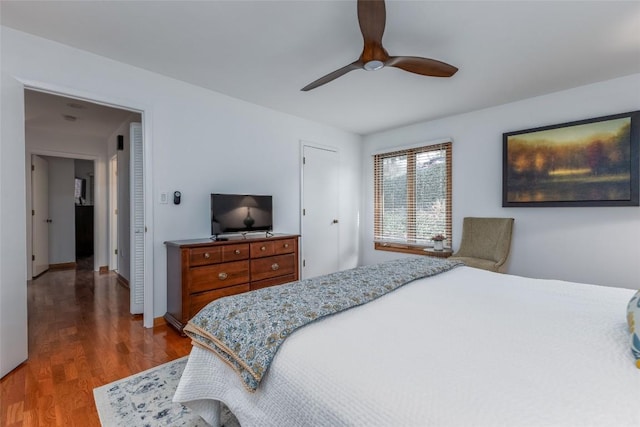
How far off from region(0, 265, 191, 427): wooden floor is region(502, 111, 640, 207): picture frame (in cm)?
383

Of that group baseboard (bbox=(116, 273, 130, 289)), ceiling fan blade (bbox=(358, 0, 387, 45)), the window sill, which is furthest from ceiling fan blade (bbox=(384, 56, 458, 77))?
baseboard (bbox=(116, 273, 130, 289))

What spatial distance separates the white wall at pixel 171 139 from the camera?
2027 millimetres

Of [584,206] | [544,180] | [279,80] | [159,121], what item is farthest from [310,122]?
[584,206]

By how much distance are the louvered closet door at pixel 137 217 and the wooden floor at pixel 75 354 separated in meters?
0.20

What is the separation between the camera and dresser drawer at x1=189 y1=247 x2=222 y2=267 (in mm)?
2564

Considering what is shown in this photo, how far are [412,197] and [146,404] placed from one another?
385 cm

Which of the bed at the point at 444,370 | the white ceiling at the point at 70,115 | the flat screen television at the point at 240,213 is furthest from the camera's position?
the white ceiling at the point at 70,115

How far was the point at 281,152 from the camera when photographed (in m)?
3.87

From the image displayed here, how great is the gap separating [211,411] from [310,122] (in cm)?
368

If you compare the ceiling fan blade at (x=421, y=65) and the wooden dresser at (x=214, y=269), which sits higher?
the ceiling fan blade at (x=421, y=65)

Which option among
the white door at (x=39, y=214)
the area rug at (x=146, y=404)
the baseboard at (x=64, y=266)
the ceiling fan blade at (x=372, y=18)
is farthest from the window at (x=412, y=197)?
the baseboard at (x=64, y=266)

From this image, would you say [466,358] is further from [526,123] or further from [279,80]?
[526,123]

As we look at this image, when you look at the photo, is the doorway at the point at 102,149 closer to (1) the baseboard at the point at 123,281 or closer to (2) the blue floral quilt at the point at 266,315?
(1) the baseboard at the point at 123,281

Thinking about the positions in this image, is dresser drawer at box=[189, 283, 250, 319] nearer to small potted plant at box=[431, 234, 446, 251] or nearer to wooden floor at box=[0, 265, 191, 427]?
wooden floor at box=[0, 265, 191, 427]
